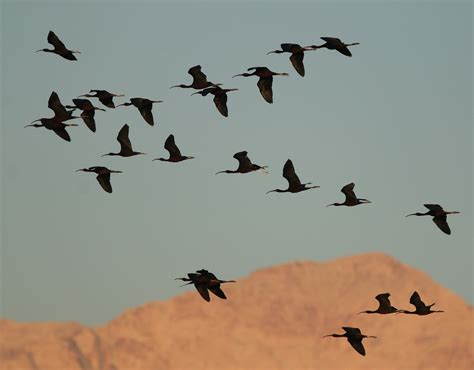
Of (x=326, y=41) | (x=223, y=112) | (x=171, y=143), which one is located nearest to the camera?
(x=326, y=41)

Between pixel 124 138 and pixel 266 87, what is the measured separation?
946 cm

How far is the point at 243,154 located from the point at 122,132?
21.9 feet

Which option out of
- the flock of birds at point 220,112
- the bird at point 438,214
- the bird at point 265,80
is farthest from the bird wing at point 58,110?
the bird at point 438,214

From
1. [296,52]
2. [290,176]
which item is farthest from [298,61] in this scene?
[290,176]

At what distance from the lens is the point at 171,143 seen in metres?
84.5

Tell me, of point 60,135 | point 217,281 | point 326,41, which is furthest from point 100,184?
point 326,41

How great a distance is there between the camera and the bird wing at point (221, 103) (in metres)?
79.3

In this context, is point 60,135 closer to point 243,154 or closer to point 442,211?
point 243,154

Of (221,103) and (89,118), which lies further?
(89,118)

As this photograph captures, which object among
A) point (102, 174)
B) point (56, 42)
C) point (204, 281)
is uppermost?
point (56, 42)

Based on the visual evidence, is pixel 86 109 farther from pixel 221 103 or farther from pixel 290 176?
pixel 290 176

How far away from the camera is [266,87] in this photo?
7825 centimetres

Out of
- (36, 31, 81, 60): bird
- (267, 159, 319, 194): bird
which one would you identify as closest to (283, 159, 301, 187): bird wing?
(267, 159, 319, 194): bird

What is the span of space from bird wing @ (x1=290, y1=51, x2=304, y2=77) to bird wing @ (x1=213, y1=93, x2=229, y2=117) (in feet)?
16.5
